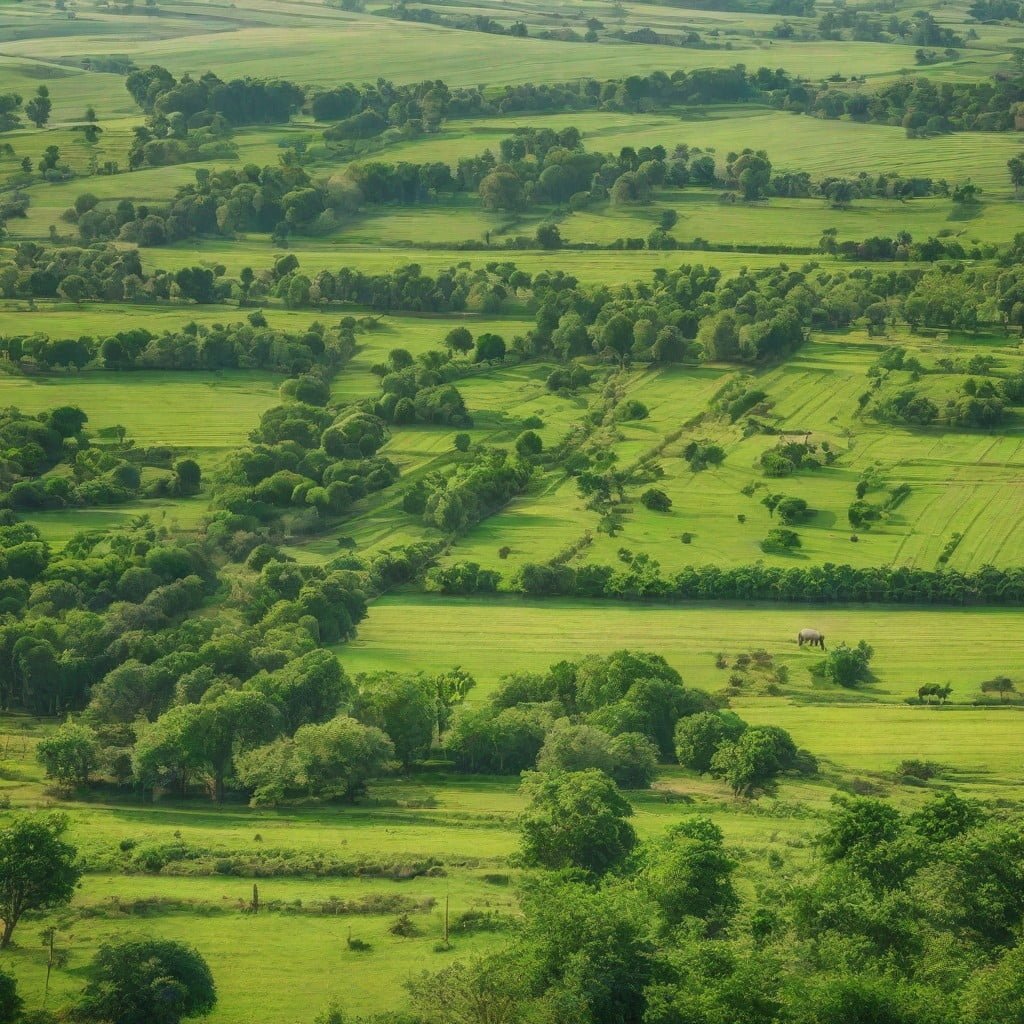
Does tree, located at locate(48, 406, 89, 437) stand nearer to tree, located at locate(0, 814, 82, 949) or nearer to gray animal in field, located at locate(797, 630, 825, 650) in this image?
gray animal in field, located at locate(797, 630, 825, 650)

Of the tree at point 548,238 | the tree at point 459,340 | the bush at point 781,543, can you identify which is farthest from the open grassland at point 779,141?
the bush at point 781,543

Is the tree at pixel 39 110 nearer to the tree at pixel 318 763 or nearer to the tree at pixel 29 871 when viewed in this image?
the tree at pixel 318 763

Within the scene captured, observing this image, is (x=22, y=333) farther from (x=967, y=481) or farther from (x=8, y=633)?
(x=967, y=481)

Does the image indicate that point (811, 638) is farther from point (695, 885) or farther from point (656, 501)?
point (695, 885)

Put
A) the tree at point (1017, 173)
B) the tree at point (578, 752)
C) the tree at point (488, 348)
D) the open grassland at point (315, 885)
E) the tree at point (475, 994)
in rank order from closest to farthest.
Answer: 1. the tree at point (475, 994)
2. the open grassland at point (315, 885)
3. the tree at point (578, 752)
4. the tree at point (488, 348)
5. the tree at point (1017, 173)

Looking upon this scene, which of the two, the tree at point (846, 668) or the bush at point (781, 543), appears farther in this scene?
the bush at point (781, 543)

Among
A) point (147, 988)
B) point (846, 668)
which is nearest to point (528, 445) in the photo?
point (846, 668)

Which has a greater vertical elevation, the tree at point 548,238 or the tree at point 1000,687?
the tree at point 548,238
